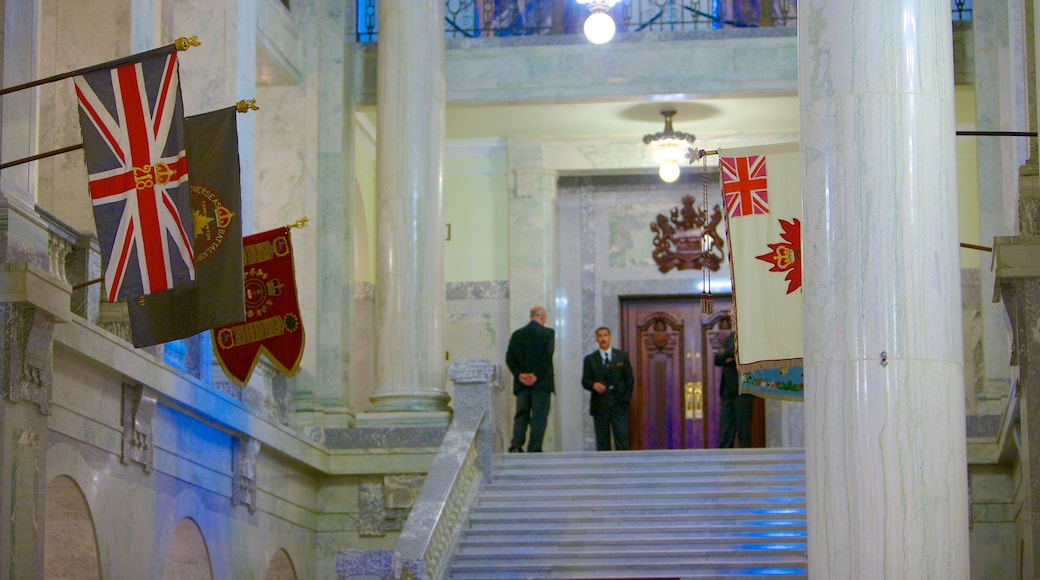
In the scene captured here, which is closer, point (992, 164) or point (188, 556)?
point (188, 556)

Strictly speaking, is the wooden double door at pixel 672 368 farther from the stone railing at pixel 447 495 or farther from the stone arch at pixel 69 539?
the stone arch at pixel 69 539

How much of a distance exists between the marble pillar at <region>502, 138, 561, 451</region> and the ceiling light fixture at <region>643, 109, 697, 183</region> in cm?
168

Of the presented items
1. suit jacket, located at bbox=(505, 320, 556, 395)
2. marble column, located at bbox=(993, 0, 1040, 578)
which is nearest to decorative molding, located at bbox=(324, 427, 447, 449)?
suit jacket, located at bbox=(505, 320, 556, 395)

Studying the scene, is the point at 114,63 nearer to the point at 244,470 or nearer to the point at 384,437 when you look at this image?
the point at 244,470

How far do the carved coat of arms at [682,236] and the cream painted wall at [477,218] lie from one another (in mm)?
2142

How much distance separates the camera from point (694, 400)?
22.2 m

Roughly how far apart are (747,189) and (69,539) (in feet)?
17.6

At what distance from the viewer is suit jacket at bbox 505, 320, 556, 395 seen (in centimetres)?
1775

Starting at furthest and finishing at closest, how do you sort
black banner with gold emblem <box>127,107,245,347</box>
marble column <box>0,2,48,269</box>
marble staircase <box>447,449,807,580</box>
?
1. marble staircase <box>447,449,807,580</box>
2. black banner with gold emblem <box>127,107,245,347</box>
3. marble column <box>0,2,48,269</box>

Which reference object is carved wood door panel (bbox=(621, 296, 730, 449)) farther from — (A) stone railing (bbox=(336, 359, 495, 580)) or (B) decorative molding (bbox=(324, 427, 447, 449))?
(A) stone railing (bbox=(336, 359, 495, 580))

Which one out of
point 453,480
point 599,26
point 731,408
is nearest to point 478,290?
point 731,408

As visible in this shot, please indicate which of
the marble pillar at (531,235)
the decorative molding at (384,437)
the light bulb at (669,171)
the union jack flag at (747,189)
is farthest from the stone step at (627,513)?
the marble pillar at (531,235)

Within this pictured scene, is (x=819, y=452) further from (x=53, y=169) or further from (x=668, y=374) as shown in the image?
(x=668, y=374)

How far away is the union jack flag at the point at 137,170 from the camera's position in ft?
34.0
